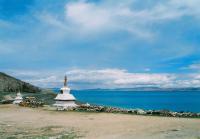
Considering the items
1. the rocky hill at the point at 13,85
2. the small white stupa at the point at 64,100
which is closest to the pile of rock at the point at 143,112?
the small white stupa at the point at 64,100

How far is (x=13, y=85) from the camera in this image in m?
73.9

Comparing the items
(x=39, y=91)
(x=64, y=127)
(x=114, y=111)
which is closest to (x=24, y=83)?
(x=39, y=91)

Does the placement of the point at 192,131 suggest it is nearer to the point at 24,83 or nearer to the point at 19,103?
the point at 19,103

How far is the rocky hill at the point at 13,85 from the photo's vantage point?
71500mm

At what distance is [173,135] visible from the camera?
15.3 metres

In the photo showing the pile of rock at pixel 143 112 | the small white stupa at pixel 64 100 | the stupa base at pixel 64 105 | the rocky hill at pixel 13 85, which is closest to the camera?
the pile of rock at pixel 143 112

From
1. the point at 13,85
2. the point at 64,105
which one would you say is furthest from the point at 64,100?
the point at 13,85

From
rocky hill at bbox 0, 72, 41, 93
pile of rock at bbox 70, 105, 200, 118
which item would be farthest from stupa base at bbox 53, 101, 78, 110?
rocky hill at bbox 0, 72, 41, 93

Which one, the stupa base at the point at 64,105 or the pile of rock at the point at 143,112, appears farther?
the stupa base at the point at 64,105

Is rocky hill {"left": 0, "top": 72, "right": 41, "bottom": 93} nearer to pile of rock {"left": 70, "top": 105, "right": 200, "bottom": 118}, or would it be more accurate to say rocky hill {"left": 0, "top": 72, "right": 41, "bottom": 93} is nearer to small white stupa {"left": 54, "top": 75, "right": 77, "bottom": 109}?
small white stupa {"left": 54, "top": 75, "right": 77, "bottom": 109}

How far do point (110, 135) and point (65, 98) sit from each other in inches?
702

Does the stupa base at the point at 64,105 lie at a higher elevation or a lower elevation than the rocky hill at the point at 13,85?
lower

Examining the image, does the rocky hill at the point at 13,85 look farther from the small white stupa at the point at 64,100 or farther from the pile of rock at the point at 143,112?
the pile of rock at the point at 143,112

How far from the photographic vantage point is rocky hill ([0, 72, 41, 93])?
7150cm
